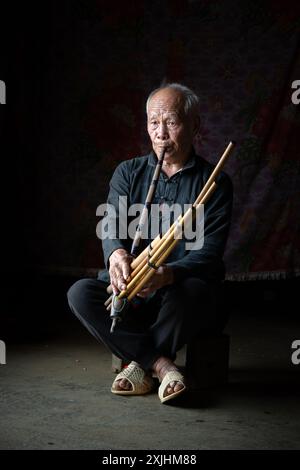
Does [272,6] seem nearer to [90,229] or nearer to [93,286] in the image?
[90,229]

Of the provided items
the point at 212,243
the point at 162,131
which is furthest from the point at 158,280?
the point at 162,131

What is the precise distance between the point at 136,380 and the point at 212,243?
518 mm

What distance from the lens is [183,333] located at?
243 cm

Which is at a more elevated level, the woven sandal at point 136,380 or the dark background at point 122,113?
the dark background at point 122,113

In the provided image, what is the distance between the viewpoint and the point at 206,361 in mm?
2566

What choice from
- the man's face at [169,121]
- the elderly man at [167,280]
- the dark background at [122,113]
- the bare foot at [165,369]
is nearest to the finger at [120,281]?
the elderly man at [167,280]

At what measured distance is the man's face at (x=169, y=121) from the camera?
2510 mm

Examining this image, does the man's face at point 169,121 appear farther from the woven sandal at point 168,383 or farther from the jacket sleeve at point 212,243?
the woven sandal at point 168,383

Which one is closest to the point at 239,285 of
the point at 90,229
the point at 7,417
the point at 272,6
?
the point at 90,229

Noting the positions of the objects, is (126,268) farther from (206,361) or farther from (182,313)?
(206,361)

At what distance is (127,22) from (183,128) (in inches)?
64.1

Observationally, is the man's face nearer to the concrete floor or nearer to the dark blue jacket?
the dark blue jacket

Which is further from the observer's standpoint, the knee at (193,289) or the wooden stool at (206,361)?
the wooden stool at (206,361)

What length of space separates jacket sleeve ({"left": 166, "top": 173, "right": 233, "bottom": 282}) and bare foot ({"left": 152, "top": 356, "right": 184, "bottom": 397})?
29cm
